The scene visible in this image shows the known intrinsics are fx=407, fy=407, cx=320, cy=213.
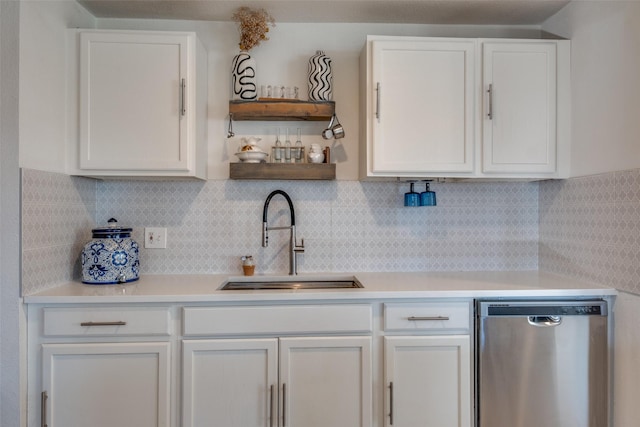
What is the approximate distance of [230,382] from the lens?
1677 millimetres

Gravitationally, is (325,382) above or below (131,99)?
below

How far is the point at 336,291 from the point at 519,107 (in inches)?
50.2

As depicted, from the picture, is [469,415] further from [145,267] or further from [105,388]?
[145,267]

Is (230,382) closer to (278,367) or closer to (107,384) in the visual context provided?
(278,367)

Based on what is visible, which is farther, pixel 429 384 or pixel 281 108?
pixel 281 108

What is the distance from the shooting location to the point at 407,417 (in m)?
1.72

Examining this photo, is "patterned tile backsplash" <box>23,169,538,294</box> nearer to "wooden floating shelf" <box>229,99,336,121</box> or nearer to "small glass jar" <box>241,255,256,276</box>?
"small glass jar" <box>241,255,256,276</box>

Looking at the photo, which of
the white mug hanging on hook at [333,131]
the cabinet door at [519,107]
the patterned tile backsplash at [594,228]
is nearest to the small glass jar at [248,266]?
the white mug hanging on hook at [333,131]

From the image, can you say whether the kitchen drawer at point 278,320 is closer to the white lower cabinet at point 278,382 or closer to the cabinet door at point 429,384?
the white lower cabinet at point 278,382

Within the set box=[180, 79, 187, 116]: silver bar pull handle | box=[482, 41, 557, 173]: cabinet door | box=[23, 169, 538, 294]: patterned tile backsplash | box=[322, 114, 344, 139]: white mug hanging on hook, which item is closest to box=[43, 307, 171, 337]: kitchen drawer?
box=[23, 169, 538, 294]: patterned tile backsplash

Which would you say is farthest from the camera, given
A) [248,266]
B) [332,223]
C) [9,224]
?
[332,223]

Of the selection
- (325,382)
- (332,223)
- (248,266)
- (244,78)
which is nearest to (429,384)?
(325,382)

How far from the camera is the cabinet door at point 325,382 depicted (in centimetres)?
169

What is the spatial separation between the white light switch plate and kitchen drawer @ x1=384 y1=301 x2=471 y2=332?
1.25m
